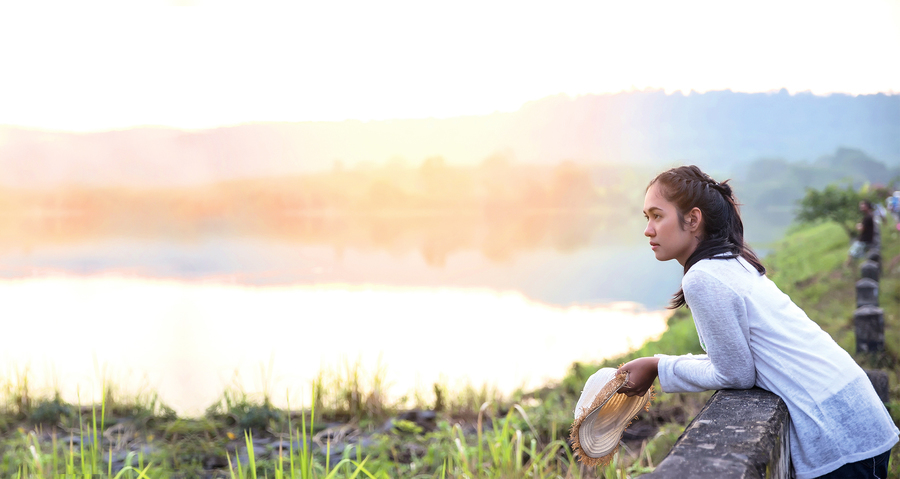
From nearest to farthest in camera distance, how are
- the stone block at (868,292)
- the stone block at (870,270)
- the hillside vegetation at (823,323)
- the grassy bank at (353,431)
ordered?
the grassy bank at (353,431) → the hillside vegetation at (823,323) → the stone block at (868,292) → the stone block at (870,270)

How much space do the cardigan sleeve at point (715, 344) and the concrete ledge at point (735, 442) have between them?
0.08 m

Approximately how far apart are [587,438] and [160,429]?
15.1 ft

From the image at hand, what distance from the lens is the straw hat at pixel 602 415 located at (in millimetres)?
2123

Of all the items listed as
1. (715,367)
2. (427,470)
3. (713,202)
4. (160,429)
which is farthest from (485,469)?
(160,429)

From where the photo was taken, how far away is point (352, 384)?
5.93 meters

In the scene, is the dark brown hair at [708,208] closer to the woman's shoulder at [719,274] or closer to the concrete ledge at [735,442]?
the woman's shoulder at [719,274]

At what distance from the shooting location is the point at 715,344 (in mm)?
2080

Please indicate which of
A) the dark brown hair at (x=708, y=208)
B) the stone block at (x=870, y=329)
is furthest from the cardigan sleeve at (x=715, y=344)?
the stone block at (x=870, y=329)

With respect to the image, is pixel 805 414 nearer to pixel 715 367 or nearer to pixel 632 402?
pixel 715 367

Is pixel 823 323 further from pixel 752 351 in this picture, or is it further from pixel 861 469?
pixel 752 351

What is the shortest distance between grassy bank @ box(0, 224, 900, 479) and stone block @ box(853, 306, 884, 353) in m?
0.08

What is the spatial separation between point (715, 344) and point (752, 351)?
17cm

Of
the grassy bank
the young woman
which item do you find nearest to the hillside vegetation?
the grassy bank

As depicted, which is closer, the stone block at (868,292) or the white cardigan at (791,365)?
the white cardigan at (791,365)
